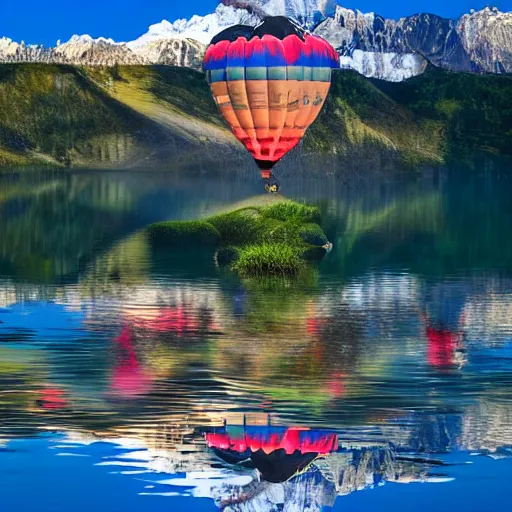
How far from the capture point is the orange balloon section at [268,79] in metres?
70.4

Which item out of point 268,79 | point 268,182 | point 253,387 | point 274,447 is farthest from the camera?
point 268,79

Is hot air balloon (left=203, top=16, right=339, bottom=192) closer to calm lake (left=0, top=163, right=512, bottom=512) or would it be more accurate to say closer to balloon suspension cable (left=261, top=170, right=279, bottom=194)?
balloon suspension cable (left=261, top=170, right=279, bottom=194)

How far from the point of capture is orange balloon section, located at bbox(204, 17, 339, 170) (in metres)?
70.4

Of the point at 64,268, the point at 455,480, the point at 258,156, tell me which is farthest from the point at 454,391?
the point at 64,268

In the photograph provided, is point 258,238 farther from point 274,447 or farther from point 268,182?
point 274,447

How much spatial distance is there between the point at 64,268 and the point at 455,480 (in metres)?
49.0

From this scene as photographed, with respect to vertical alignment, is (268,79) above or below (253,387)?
above

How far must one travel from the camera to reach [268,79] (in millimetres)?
70750

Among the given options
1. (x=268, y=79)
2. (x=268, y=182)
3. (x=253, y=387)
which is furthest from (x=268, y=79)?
(x=253, y=387)

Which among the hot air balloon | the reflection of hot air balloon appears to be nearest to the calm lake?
Result: the reflection of hot air balloon

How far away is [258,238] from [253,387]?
38575mm

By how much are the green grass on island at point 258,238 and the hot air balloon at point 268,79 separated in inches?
161

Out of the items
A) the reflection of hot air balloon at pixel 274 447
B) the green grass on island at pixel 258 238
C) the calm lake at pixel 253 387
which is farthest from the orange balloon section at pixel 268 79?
the reflection of hot air balloon at pixel 274 447

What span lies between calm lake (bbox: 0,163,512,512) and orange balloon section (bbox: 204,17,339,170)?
6.75m
